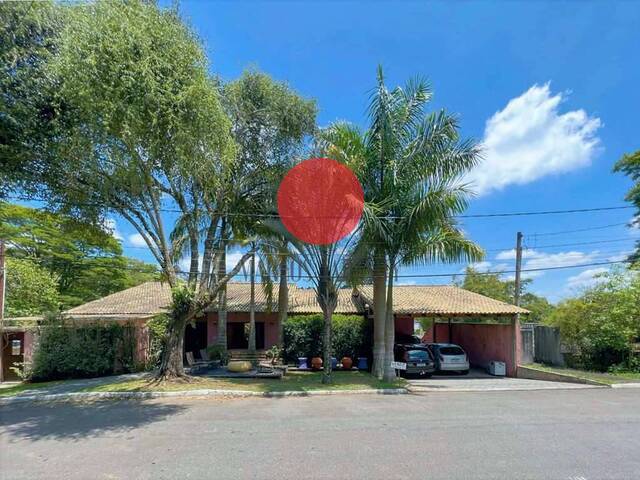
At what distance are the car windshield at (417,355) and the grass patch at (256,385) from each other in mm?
2353

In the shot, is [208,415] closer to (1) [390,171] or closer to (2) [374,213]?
(2) [374,213]

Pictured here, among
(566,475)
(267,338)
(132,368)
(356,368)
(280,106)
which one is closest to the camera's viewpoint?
(566,475)

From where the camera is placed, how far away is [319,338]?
19.5 m

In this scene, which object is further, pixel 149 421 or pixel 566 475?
pixel 149 421

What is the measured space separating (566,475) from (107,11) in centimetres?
1265

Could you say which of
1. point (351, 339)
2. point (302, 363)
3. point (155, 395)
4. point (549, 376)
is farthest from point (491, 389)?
point (155, 395)

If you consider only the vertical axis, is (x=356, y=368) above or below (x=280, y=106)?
below

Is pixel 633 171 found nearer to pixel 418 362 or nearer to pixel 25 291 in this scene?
pixel 418 362

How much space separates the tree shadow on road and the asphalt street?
0.09 ft

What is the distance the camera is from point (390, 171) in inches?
607

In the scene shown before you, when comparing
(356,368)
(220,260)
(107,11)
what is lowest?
(356,368)

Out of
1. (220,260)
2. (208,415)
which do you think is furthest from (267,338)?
(208,415)

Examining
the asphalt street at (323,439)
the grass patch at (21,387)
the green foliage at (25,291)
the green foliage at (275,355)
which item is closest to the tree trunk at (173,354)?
the asphalt street at (323,439)

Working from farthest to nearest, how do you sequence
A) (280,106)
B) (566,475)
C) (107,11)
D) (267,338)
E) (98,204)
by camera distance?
(267,338) → (280,106) → (98,204) → (107,11) → (566,475)
